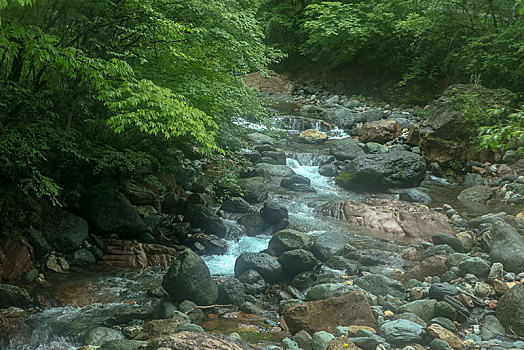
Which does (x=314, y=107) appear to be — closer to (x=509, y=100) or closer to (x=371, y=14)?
(x=371, y=14)

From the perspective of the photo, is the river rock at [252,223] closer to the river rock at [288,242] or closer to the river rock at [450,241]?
the river rock at [288,242]

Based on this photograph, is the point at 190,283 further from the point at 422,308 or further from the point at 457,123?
the point at 457,123

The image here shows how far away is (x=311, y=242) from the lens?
28.0 feet

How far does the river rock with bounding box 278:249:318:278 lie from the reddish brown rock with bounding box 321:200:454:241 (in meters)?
2.83

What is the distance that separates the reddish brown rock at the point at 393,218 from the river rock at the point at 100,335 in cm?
643

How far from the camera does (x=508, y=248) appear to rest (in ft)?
23.9

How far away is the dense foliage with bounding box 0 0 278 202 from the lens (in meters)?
5.71

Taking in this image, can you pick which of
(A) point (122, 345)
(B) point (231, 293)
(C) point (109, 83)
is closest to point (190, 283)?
(B) point (231, 293)

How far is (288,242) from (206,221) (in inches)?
77.8

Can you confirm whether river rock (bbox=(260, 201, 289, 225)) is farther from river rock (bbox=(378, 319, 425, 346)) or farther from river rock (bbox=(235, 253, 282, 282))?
river rock (bbox=(378, 319, 425, 346))

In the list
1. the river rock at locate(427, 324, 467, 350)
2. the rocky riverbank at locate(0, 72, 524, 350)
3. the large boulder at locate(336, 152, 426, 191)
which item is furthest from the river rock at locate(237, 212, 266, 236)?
the river rock at locate(427, 324, 467, 350)

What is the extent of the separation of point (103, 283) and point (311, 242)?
12.9 feet

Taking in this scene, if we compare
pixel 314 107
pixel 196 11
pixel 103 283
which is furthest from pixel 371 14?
pixel 103 283

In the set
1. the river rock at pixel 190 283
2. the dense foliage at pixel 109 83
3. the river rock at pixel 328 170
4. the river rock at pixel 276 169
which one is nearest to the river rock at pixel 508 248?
the river rock at pixel 190 283
